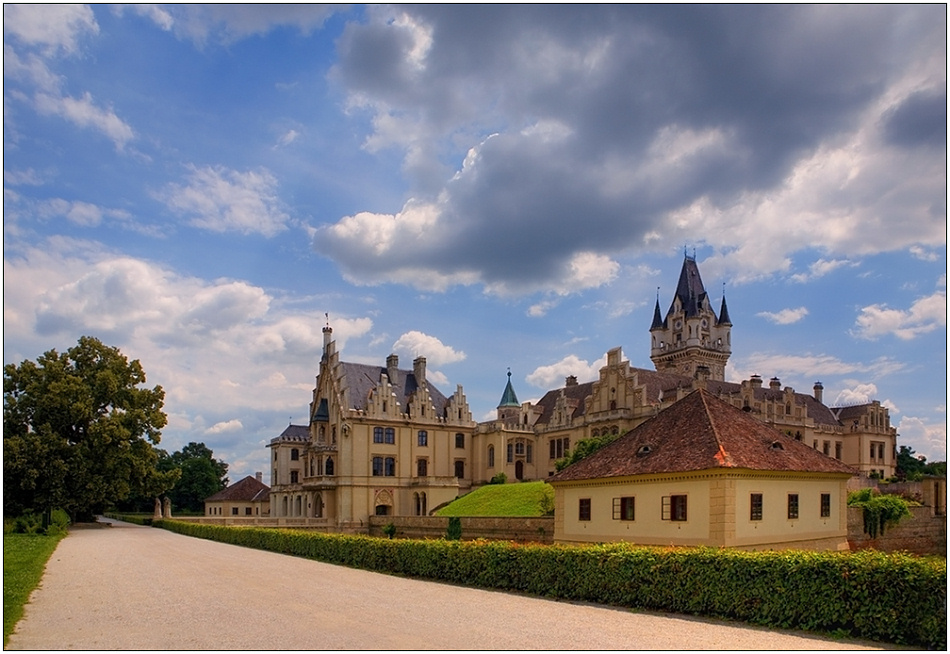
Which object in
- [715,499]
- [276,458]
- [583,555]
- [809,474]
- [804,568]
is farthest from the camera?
[276,458]

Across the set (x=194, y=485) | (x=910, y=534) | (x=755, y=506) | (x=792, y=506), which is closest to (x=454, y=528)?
(x=792, y=506)

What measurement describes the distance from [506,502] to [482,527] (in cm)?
1022

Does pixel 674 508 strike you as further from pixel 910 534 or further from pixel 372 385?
pixel 372 385

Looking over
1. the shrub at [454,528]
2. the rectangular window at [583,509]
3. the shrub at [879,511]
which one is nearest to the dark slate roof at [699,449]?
the rectangular window at [583,509]

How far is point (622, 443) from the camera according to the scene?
3170cm

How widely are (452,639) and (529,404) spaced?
57811mm

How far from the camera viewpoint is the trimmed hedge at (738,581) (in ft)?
47.0

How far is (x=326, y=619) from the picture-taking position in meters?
17.2

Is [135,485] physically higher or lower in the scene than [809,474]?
lower

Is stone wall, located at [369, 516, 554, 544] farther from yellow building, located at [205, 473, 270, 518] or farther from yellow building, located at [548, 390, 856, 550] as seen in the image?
yellow building, located at [205, 473, 270, 518]

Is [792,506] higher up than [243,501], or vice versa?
[792,506]

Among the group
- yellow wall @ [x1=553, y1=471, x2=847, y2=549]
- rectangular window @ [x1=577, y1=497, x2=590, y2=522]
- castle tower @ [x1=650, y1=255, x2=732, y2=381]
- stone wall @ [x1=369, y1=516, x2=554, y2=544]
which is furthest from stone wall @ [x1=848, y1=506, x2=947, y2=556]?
castle tower @ [x1=650, y1=255, x2=732, y2=381]

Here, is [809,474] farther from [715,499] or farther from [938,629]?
[938,629]

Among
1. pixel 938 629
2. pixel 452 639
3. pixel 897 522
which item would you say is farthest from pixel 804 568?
pixel 897 522
